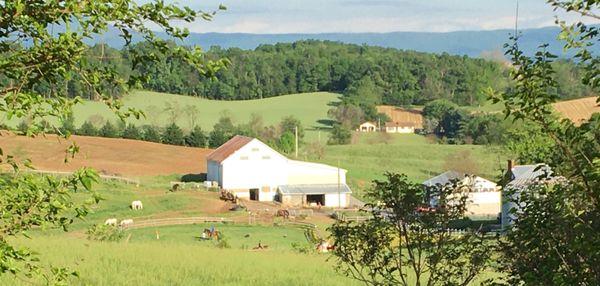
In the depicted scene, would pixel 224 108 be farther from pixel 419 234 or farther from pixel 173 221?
pixel 419 234

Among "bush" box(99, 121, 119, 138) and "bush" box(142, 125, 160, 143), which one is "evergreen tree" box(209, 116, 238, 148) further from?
"bush" box(99, 121, 119, 138)

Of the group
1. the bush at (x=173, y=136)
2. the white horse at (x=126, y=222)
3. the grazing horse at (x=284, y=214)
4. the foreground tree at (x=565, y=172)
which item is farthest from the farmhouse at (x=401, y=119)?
the foreground tree at (x=565, y=172)

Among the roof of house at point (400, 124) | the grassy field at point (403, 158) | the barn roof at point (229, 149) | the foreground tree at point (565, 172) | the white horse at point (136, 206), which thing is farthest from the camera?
the roof of house at point (400, 124)

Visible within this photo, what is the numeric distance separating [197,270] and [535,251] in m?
14.3

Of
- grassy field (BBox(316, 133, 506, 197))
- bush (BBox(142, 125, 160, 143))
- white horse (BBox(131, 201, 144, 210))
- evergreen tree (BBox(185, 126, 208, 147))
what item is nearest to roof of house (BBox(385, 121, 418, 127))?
grassy field (BBox(316, 133, 506, 197))

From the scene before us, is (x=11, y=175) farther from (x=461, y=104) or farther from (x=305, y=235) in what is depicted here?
(x=461, y=104)

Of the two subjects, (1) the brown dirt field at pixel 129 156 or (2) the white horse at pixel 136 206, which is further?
(1) the brown dirt field at pixel 129 156

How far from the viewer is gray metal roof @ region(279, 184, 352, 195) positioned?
62062 mm

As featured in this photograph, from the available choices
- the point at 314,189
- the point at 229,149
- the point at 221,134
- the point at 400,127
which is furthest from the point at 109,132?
the point at 400,127

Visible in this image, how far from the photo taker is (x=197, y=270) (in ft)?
74.5

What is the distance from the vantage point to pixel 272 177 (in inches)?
2534

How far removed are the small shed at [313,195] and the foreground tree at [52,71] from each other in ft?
180

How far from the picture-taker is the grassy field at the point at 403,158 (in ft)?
269

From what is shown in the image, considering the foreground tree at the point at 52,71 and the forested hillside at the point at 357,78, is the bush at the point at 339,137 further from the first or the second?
the foreground tree at the point at 52,71
